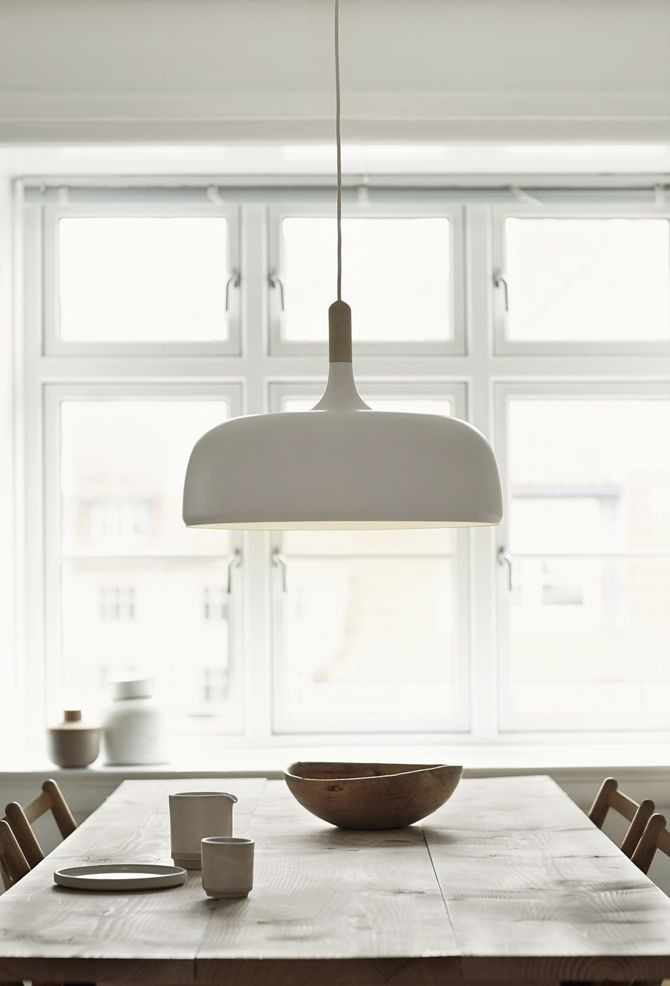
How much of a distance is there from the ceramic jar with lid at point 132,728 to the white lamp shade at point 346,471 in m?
1.84

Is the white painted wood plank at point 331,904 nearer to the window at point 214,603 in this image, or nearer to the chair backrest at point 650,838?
the chair backrest at point 650,838

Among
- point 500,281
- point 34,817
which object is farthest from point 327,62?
point 34,817

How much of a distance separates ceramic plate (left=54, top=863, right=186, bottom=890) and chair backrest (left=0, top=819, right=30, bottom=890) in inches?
7.9

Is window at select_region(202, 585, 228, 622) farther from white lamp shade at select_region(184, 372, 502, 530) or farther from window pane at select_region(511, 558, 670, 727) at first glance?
white lamp shade at select_region(184, 372, 502, 530)

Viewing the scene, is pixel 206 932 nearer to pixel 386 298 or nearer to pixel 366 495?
pixel 366 495

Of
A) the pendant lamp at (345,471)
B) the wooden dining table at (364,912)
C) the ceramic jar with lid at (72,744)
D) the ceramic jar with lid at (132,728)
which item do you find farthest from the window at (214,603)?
the pendant lamp at (345,471)

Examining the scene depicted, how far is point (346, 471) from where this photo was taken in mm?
1716

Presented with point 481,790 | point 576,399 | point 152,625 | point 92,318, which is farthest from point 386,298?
point 481,790

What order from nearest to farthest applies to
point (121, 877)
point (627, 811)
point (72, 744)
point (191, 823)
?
point (121, 877) → point (191, 823) → point (627, 811) → point (72, 744)

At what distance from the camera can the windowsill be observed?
11.3 ft

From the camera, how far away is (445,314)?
3910mm

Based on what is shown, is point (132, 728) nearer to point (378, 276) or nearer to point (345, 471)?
point (378, 276)

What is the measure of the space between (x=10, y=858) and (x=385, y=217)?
7.81ft

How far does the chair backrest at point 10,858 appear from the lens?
2.44 m
